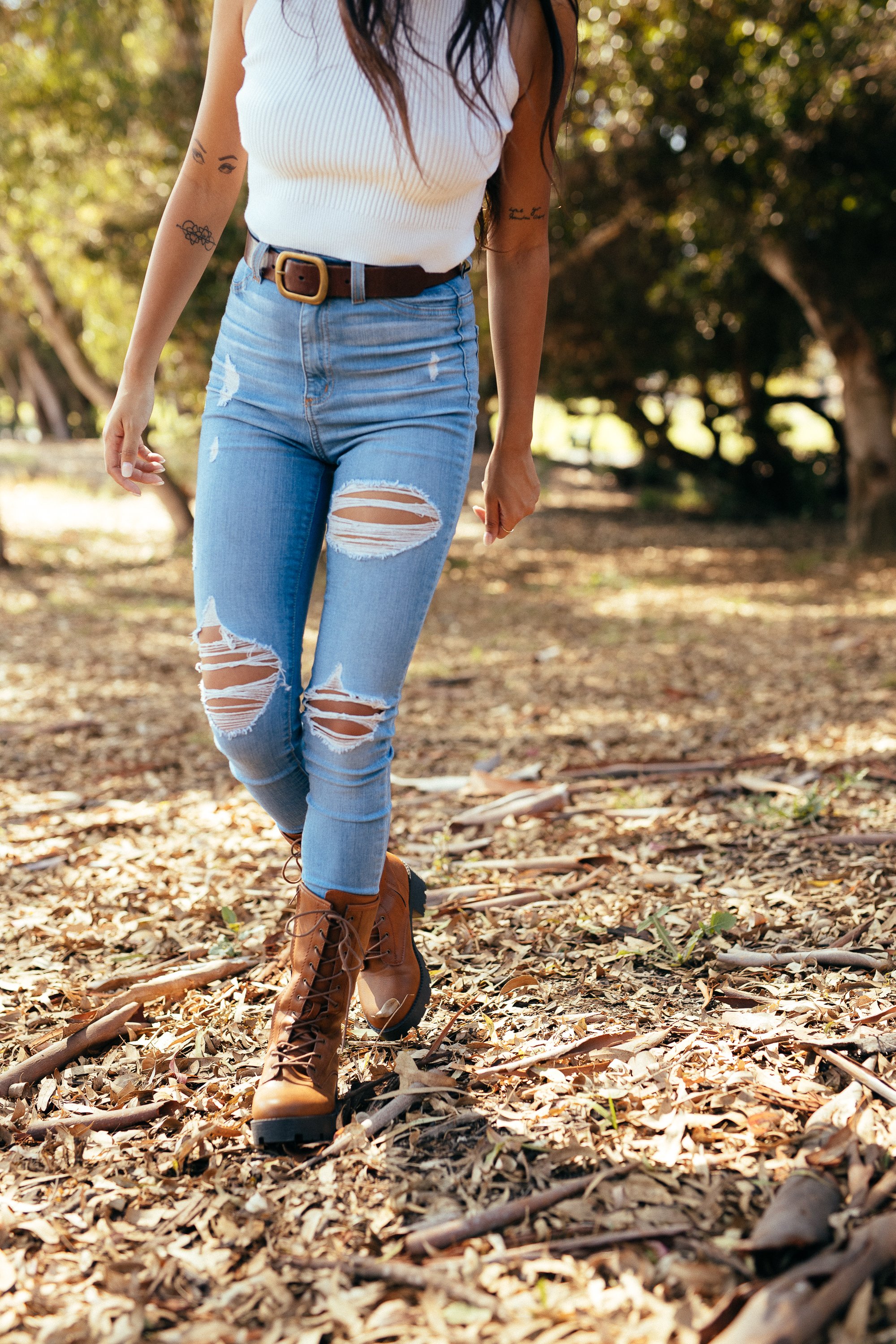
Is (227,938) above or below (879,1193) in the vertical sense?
below

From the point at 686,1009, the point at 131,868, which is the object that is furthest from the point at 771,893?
the point at 131,868

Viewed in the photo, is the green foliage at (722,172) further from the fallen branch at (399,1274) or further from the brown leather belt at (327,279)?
the fallen branch at (399,1274)

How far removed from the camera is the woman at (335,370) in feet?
5.42

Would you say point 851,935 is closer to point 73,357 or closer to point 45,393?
point 73,357

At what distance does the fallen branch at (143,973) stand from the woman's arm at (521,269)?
3.96 feet

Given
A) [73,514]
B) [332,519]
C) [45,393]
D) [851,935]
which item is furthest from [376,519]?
[45,393]

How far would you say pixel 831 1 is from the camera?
7316 mm

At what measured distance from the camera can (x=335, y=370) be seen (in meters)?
1.70

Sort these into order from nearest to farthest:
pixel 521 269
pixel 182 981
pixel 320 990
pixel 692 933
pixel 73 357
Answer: pixel 320 990, pixel 521 269, pixel 182 981, pixel 692 933, pixel 73 357

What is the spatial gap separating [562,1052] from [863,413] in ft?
31.8

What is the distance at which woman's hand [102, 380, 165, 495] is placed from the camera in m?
1.92

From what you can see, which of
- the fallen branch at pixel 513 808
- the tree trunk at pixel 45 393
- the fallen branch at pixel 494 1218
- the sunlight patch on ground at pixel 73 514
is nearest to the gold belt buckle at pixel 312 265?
the fallen branch at pixel 494 1218

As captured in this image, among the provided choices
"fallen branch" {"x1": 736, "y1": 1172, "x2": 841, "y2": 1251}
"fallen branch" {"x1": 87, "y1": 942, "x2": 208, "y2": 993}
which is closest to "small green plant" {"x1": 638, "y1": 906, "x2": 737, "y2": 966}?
"fallen branch" {"x1": 736, "y1": 1172, "x2": 841, "y2": 1251}

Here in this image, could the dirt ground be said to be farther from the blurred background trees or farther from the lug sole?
the blurred background trees
